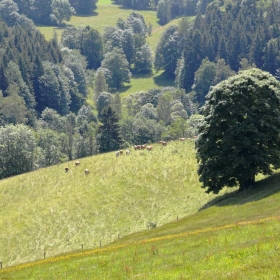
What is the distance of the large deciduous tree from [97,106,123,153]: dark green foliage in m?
85.2

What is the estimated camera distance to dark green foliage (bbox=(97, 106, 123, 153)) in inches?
6083

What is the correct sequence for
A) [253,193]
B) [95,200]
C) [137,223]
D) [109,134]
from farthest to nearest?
[109,134]
[95,200]
[137,223]
[253,193]

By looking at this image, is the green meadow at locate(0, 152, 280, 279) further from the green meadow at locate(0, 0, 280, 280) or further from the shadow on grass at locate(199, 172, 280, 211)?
the shadow on grass at locate(199, 172, 280, 211)

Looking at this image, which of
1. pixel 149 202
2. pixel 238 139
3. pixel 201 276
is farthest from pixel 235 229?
pixel 149 202

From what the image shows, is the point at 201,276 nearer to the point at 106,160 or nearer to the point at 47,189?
the point at 47,189

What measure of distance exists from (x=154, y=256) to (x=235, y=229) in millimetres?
7055

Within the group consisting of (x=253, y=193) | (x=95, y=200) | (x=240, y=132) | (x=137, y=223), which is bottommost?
(x=95, y=200)

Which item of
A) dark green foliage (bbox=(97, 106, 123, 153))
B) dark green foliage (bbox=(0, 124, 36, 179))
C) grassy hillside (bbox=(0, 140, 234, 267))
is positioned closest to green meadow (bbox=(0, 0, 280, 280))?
grassy hillside (bbox=(0, 140, 234, 267))

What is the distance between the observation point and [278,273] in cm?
2381

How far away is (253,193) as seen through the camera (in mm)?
63500

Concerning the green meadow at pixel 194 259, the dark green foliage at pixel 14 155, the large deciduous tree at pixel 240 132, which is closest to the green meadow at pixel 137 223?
the green meadow at pixel 194 259

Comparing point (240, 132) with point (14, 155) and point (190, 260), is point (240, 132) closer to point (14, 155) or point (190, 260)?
point (190, 260)

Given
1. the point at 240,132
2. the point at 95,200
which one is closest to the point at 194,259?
the point at 240,132

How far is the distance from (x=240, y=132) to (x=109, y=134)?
90965mm
